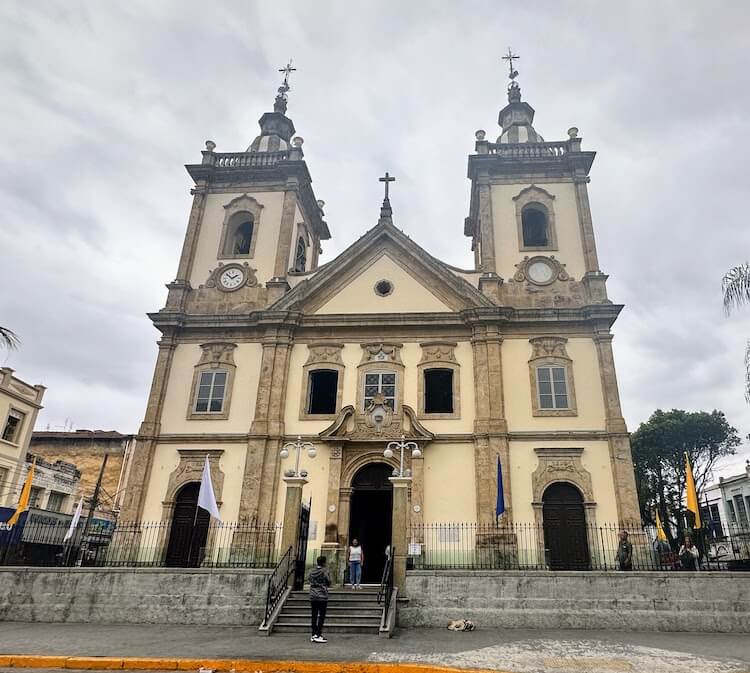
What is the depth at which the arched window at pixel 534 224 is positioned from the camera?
23375 millimetres

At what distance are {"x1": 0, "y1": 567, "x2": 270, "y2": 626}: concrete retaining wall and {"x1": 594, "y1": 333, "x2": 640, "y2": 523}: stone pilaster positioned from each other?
11288 millimetres

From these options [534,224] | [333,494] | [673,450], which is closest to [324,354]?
[333,494]

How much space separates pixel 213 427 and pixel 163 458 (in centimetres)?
201

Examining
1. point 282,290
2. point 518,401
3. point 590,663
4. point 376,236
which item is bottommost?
point 590,663

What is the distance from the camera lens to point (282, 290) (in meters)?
22.1

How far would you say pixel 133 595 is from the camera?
1284cm

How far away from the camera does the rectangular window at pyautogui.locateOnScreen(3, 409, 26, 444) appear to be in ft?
93.3

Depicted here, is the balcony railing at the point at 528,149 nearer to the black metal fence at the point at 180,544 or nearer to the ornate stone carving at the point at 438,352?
the ornate stone carving at the point at 438,352

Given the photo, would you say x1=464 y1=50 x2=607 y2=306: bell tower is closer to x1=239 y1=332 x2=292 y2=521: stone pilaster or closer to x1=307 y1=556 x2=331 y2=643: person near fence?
x1=239 y1=332 x2=292 y2=521: stone pilaster

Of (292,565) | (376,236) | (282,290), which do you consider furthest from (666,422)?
(292,565)

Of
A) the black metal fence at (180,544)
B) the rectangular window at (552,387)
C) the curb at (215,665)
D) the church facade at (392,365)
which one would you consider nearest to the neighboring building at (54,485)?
the black metal fence at (180,544)

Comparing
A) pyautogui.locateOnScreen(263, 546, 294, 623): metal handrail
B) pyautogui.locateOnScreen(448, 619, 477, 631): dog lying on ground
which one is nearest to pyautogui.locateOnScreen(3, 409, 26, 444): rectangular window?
pyautogui.locateOnScreen(263, 546, 294, 623): metal handrail

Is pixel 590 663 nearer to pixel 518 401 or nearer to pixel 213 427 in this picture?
pixel 518 401

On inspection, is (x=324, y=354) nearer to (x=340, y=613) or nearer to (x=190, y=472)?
(x=190, y=472)
